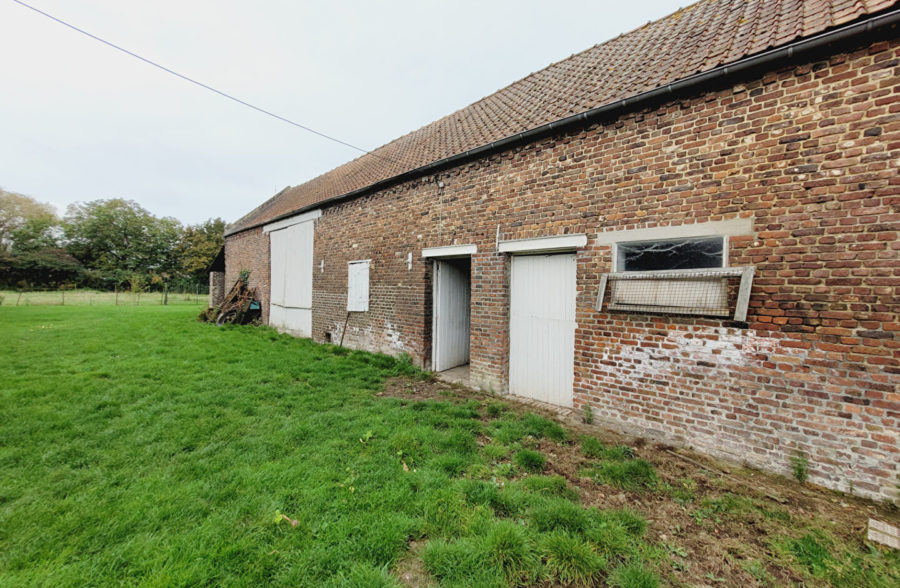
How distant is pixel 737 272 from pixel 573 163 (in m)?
2.45

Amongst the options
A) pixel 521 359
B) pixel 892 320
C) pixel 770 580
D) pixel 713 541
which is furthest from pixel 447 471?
pixel 892 320

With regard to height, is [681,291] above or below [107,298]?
above

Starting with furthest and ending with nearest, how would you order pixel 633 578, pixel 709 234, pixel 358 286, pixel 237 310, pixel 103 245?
1. pixel 103 245
2. pixel 237 310
3. pixel 358 286
4. pixel 709 234
5. pixel 633 578

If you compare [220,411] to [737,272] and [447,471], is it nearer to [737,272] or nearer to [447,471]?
[447,471]

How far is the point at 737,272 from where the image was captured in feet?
11.3

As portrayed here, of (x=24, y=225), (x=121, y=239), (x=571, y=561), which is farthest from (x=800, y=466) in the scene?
(x=24, y=225)

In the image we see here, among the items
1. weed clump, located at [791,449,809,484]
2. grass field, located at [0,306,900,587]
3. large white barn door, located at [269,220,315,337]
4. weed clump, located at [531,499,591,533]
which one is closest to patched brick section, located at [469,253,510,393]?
grass field, located at [0,306,900,587]

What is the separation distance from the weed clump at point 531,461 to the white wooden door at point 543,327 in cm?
175

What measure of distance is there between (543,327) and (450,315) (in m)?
2.54

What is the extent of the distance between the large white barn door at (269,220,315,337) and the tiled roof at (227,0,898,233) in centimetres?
379

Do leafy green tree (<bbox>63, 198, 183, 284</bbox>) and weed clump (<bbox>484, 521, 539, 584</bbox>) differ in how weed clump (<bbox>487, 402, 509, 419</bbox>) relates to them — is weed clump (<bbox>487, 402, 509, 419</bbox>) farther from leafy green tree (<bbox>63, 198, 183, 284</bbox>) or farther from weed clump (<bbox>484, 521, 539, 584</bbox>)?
leafy green tree (<bbox>63, 198, 183, 284</bbox>)

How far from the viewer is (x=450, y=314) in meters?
7.39

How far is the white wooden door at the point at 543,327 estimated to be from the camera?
16.6 ft

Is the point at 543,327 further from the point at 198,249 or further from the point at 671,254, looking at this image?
the point at 198,249
